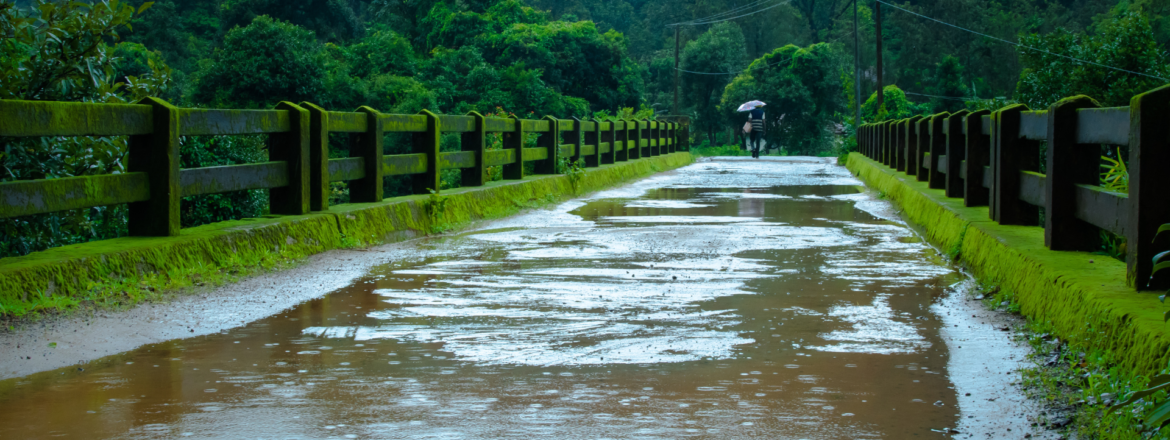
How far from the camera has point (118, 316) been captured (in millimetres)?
4977

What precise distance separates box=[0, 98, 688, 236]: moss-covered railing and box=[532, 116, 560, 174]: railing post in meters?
1.84

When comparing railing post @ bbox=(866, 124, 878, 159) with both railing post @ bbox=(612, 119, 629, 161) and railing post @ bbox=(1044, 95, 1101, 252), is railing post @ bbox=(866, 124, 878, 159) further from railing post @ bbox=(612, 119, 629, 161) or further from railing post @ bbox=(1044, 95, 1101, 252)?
railing post @ bbox=(1044, 95, 1101, 252)

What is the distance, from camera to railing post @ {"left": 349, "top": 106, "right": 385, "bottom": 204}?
8969mm

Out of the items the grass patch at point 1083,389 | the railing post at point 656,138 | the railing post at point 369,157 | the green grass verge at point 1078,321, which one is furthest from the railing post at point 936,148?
the railing post at point 656,138

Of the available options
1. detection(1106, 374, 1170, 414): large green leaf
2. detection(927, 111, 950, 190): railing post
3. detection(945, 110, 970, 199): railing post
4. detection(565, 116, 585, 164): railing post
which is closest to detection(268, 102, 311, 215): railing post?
detection(945, 110, 970, 199): railing post

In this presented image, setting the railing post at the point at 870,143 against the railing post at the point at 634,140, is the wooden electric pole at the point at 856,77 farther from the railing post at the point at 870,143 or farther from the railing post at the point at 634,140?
the railing post at the point at 634,140

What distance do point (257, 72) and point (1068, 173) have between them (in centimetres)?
3405

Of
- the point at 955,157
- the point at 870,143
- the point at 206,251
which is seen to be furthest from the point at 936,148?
the point at 870,143

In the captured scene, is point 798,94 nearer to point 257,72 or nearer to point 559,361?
point 257,72

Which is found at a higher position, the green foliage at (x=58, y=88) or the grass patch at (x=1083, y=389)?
the green foliage at (x=58, y=88)

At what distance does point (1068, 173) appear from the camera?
17.0 ft

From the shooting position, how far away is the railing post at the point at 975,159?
313 inches

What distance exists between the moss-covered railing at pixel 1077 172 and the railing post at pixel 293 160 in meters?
4.88

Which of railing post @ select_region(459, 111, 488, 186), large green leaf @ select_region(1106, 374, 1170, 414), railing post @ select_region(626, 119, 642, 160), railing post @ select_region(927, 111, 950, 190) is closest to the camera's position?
large green leaf @ select_region(1106, 374, 1170, 414)
